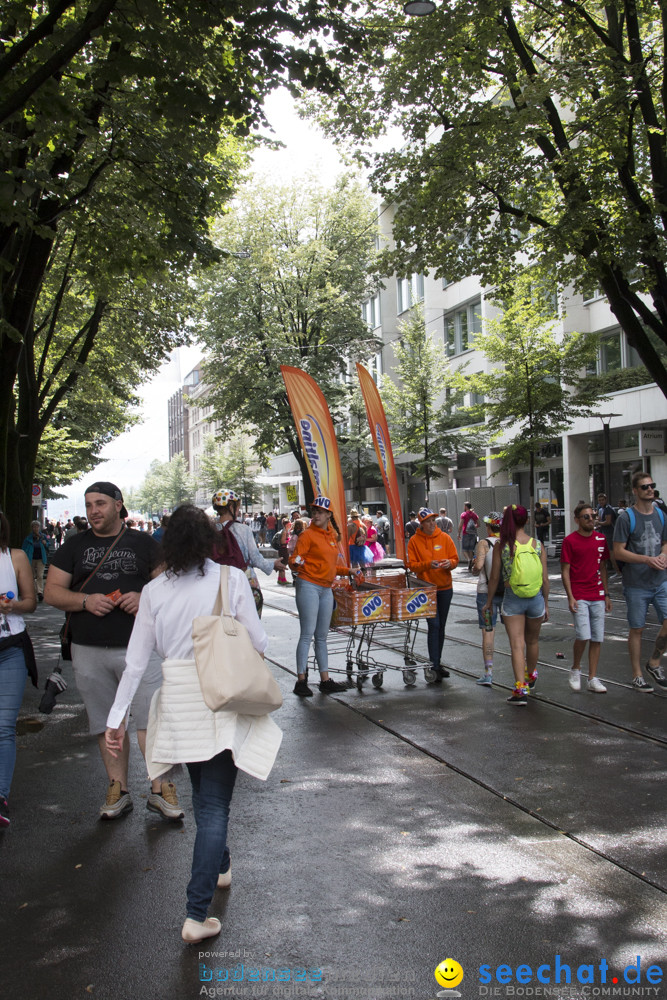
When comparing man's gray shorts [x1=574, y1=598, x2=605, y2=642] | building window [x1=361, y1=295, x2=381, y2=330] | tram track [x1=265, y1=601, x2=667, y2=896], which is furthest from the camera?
building window [x1=361, y1=295, x2=381, y2=330]

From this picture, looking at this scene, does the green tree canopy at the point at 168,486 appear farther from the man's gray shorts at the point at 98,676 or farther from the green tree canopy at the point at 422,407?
the man's gray shorts at the point at 98,676

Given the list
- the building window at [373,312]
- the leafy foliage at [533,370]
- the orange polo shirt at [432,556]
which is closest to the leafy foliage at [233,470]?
the building window at [373,312]

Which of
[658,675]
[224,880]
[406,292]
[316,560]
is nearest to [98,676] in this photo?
[224,880]

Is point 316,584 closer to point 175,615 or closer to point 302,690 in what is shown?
point 302,690

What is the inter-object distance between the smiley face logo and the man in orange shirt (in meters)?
6.16

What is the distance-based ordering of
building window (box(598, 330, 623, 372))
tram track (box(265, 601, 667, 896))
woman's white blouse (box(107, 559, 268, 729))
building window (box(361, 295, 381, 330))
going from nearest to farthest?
1. woman's white blouse (box(107, 559, 268, 729))
2. tram track (box(265, 601, 667, 896))
3. building window (box(598, 330, 623, 372))
4. building window (box(361, 295, 381, 330))

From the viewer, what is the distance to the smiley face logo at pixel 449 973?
3.36 meters

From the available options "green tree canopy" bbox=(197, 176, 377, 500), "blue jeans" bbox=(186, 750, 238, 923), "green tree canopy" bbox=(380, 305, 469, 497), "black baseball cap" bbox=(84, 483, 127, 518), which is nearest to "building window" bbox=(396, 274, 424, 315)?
"green tree canopy" bbox=(197, 176, 377, 500)

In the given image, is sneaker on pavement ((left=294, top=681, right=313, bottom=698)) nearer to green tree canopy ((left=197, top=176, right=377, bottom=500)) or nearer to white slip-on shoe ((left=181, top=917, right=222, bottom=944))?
white slip-on shoe ((left=181, top=917, right=222, bottom=944))

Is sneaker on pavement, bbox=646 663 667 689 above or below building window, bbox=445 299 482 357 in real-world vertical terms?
below

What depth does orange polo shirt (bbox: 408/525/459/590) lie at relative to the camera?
9.62 m

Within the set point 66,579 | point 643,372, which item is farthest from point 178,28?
point 643,372

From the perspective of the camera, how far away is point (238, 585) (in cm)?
384

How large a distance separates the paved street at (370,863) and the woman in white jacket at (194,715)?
1.22 ft
